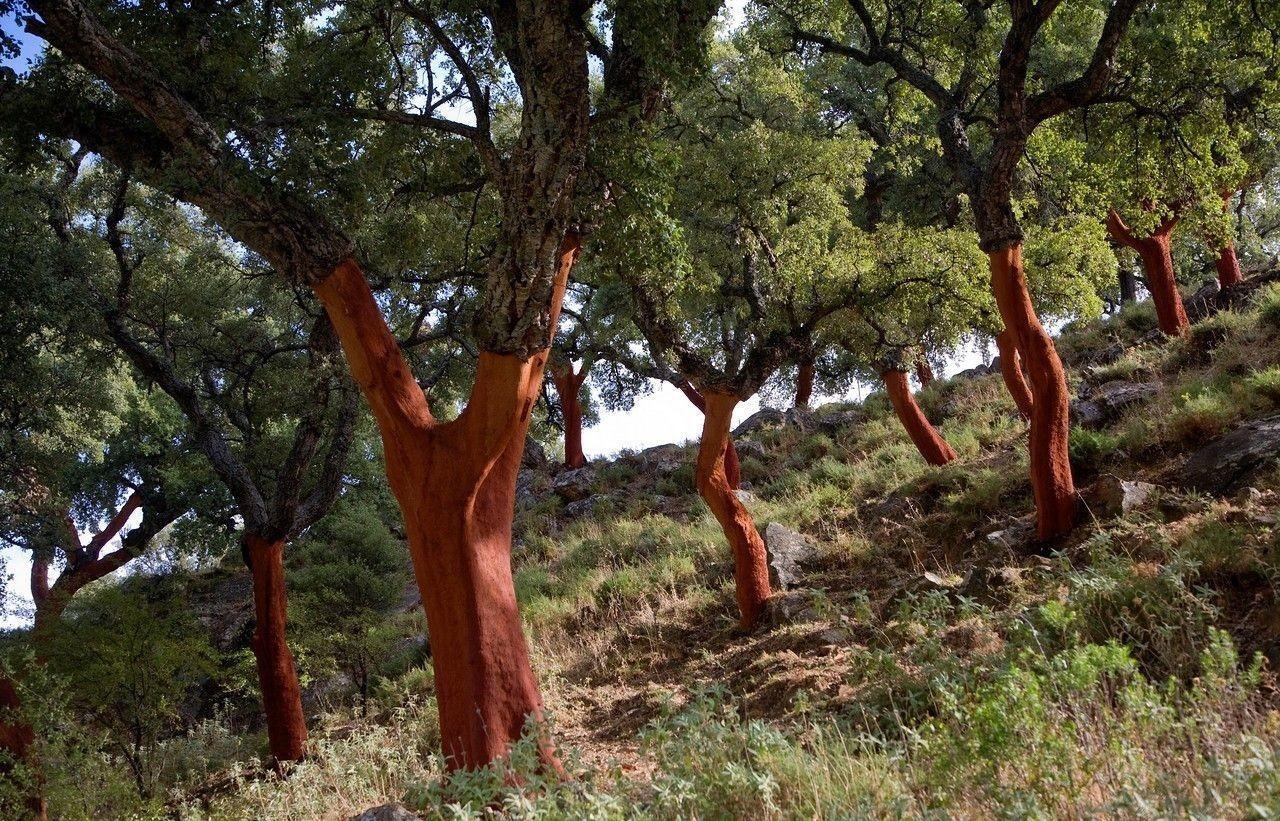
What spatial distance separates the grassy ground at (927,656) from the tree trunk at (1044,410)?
34cm

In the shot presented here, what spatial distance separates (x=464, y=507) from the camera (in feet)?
18.8

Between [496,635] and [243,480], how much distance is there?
20.0 feet

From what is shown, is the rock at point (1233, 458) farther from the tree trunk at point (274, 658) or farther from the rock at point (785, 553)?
the tree trunk at point (274, 658)

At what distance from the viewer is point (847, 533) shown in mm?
10750

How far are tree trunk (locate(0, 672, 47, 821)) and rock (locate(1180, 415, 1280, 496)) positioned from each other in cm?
1067

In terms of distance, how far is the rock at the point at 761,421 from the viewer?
67.7ft

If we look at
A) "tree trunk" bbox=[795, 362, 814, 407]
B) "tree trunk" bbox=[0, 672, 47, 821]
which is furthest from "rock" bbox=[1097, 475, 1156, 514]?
"tree trunk" bbox=[795, 362, 814, 407]

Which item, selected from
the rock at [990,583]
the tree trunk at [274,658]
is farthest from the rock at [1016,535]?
the tree trunk at [274,658]

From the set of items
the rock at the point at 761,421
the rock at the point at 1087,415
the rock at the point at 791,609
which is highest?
the rock at the point at 761,421

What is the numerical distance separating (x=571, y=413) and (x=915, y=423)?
12612 mm

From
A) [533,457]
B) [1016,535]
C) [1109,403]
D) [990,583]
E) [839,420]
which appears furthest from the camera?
[533,457]

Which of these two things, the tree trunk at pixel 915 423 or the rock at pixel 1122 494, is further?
the tree trunk at pixel 915 423

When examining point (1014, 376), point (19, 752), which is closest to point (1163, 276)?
point (1014, 376)

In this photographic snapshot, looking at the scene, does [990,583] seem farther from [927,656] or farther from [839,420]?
[839,420]
